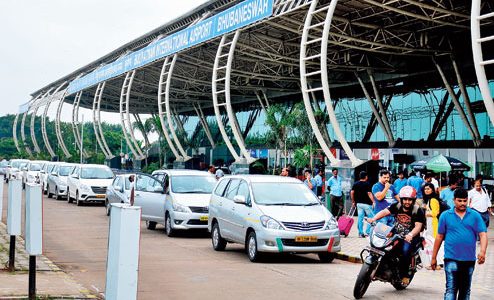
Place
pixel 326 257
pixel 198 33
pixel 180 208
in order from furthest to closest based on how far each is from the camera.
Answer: pixel 198 33
pixel 180 208
pixel 326 257

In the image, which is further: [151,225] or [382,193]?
[151,225]

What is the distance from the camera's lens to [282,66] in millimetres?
51125

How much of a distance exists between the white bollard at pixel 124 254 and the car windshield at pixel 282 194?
8870mm

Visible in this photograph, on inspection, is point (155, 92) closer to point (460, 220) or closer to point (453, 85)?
point (453, 85)

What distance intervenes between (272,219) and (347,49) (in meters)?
30.2

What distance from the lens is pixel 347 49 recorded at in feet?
139

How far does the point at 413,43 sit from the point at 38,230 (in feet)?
110

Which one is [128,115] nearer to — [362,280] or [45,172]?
[45,172]

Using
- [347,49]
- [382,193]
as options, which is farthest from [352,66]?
[382,193]

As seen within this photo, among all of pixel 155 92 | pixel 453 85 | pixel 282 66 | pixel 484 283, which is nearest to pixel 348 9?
pixel 453 85

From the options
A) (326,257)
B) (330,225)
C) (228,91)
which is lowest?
(326,257)

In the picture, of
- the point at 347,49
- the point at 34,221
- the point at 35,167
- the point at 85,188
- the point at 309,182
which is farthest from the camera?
the point at 35,167

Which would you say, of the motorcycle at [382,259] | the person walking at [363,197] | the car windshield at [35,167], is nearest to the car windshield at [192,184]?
the person walking at [363,197]

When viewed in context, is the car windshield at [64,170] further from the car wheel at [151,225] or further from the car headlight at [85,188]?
the car wheel at [151,225]
